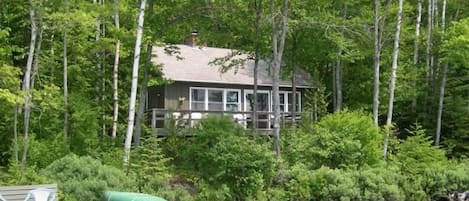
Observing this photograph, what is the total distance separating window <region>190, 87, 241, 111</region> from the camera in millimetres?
24641

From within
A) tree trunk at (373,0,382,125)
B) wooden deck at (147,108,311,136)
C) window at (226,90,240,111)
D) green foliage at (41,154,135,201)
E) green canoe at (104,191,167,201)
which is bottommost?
green foliage at (41,154,135,201)

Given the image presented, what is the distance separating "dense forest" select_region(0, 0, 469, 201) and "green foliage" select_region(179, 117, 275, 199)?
3 centimetres

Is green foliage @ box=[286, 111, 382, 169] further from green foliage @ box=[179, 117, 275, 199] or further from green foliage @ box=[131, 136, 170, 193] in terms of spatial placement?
green foliage @ box=[131, 136, 170, 193]

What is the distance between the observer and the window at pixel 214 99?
80.8 feet

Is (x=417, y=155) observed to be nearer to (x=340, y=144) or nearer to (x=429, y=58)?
(x=340, y=144)

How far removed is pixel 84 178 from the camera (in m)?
11.2

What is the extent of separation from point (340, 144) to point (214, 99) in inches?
419

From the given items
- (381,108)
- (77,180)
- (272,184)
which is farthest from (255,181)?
(381,108)

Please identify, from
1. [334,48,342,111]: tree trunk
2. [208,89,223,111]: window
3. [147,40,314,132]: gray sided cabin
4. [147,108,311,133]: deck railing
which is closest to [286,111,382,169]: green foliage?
[147,108,311,133]: deck railing

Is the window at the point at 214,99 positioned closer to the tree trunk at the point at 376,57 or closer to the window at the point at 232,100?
the window at the point at 232,100

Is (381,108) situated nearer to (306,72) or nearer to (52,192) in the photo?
(306,72)

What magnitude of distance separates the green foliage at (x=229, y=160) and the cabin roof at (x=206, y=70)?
9.90 metres

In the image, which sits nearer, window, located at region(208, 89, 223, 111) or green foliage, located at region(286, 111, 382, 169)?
green foliage, located at region(286, 111, 382, 169)

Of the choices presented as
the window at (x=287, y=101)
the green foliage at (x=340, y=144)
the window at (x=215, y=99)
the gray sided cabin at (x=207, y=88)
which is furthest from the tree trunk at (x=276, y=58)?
the window at (x=287, y=101)
